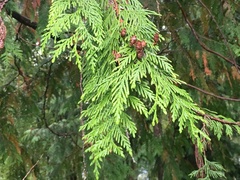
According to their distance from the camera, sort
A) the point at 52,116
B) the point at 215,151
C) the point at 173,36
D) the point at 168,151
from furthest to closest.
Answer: the point at 52,116
the point at 215,151
the point at 168,151
the point at 173,36

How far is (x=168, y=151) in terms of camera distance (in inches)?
127

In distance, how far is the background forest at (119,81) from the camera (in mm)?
1033

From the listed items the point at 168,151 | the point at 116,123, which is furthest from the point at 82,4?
the point at 168,151

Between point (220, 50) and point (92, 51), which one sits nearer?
point (92, 51)

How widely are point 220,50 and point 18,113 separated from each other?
5.65 feet

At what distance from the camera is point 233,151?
16.9ft

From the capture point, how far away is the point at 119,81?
1.00 m

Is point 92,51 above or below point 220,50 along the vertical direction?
below

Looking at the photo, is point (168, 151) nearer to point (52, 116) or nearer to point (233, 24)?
point (233, 24)

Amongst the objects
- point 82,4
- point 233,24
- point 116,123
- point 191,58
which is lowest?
point 116,123

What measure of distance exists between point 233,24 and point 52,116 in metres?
3.66

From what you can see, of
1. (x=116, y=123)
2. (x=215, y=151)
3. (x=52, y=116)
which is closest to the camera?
(x=116, y=123)

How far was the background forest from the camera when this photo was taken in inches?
40.7

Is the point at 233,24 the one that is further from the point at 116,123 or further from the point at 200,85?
the point at 116,123
